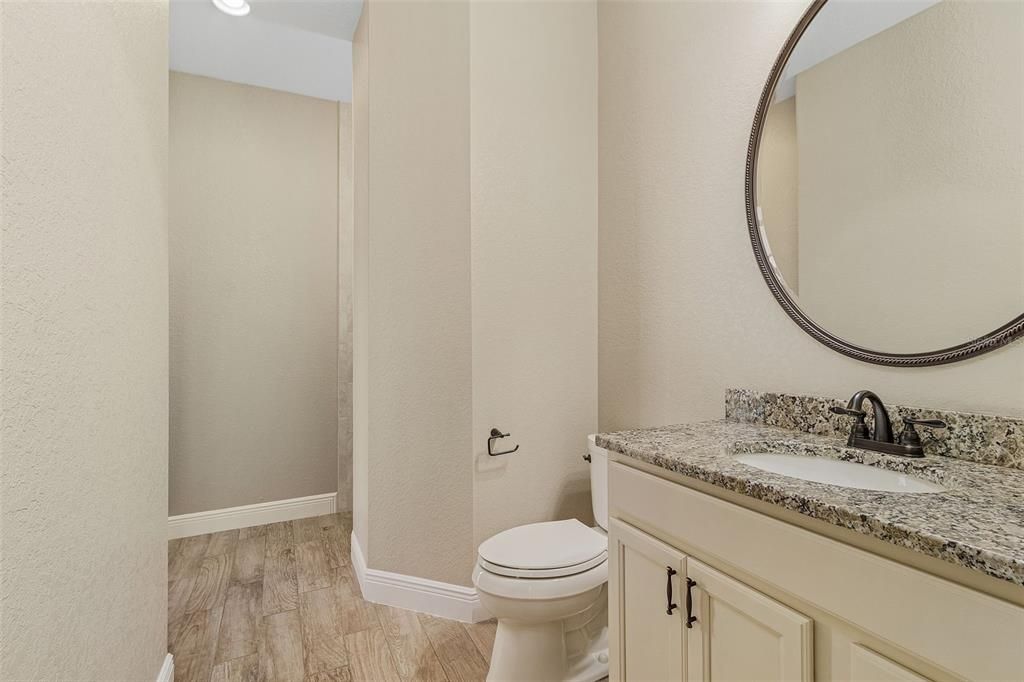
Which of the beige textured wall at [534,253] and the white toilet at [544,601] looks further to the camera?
the beige textured wall at [534,253]

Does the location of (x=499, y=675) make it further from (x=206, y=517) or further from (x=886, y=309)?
(x=206, y=517)

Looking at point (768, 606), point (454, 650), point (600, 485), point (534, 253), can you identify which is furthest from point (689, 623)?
point (534, 253)

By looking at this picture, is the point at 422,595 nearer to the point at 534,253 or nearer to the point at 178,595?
the point at 178,595

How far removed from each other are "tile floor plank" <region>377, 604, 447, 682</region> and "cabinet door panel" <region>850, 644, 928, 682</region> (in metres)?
1.32

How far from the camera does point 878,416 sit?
46.0 inches

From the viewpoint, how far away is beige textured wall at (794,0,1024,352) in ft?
3.50

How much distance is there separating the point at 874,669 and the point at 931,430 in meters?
0.64

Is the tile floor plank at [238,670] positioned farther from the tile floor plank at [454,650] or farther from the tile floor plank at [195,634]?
the tile floor plank at [454,650]

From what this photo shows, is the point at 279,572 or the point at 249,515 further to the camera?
the point at 249,515

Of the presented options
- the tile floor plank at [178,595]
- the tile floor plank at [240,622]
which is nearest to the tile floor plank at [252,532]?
the tile floor plank at [178,595]

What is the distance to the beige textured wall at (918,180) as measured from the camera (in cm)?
107

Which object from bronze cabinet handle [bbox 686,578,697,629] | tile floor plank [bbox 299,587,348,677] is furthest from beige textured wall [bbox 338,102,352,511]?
bronze cabinet handle [bbox 686,578,697,629]

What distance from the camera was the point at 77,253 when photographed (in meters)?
0.93

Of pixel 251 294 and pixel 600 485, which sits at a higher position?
pixel 251 294
